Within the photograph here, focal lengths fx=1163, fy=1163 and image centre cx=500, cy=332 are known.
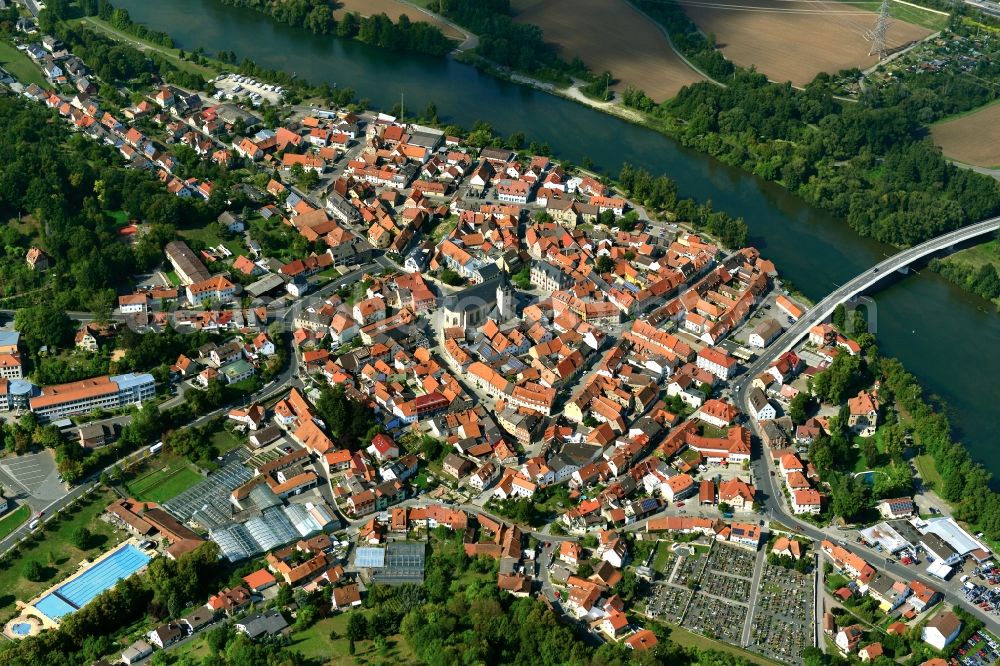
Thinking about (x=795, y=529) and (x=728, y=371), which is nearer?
(x=795, y=529)

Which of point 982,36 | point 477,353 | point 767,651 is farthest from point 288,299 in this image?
point 982,36

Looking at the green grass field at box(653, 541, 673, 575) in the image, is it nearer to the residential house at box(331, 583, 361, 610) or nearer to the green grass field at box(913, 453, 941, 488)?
the residential house at box(331, 583, 361, 610)

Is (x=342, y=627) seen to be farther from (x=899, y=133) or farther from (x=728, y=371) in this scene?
(x=899, y=133)

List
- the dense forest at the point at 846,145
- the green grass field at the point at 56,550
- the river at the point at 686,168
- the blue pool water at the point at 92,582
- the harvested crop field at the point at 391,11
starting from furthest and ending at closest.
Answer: the harvested crop field at the point at 391,11 < the dense forest at the point at 846,145 < the river at the point at 686,168 < the green grass field at the point at 56,550 < the blue pool water at the point at 92,582

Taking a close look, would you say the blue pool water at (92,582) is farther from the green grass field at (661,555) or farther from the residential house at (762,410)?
the residential house at (762,410)

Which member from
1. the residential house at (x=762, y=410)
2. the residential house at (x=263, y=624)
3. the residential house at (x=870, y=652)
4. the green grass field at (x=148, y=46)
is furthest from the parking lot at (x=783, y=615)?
the green grass field at (x=148, y=46)

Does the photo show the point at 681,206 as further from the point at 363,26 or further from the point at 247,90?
the point at 363,26
